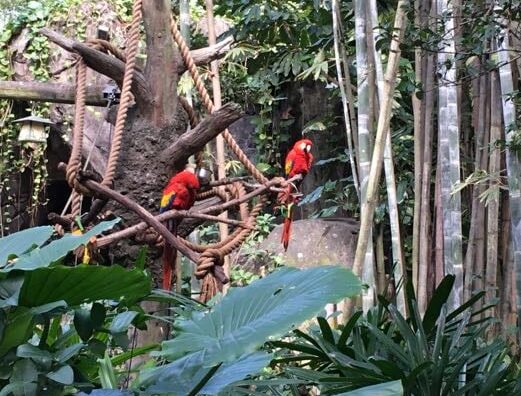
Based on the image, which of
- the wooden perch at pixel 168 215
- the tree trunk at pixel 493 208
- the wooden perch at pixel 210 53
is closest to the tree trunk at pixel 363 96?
the wooden perch at pixel 168 215

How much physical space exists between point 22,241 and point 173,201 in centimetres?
94

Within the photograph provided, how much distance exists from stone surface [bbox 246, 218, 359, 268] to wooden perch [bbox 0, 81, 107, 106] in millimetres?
2322

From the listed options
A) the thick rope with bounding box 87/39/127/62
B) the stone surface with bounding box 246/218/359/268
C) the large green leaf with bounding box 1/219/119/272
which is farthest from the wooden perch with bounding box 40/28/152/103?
the stone surface with bounding box 246/218/359/268

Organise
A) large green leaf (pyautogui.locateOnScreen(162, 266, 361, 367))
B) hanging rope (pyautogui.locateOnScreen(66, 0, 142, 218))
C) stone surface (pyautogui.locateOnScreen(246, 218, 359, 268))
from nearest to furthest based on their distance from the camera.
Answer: large green leaf (pyautogui.locateOnScreen(162, 266, 361, 367)) < hanging rope (pyautogui.locateOnScreen(66, 0, 142, 218)) < stone surface (pyautogui.locateOnScreen(246, 218, 359, 268))

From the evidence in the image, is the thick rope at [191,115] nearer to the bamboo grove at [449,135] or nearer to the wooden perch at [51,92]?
the wooden perch at [51,92]

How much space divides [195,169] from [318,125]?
2975mm

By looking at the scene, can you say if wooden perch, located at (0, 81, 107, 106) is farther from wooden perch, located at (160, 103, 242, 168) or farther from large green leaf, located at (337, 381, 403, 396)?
large green leaf, located at (337, 381, 403, 396)

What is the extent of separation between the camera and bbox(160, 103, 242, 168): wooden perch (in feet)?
5.47

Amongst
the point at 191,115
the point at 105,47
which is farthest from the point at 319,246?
the point at 105,47

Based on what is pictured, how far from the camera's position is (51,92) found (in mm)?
2195

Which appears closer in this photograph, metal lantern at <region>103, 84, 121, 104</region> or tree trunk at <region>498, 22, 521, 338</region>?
tree trunk at <region>498, 22, 521, 338</region>

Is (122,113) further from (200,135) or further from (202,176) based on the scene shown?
(202,176)

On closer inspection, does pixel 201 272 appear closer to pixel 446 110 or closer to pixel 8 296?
pixel 8 296

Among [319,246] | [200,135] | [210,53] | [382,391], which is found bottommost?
[319,246]
